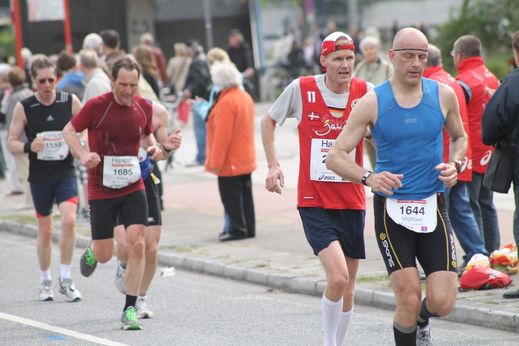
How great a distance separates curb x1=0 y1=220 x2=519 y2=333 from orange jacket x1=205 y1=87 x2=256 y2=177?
3.93 ft

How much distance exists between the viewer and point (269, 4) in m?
81.7

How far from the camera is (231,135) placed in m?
13.7

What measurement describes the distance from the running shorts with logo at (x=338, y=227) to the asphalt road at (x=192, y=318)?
43.8 inches

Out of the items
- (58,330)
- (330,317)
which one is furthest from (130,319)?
(330,317)

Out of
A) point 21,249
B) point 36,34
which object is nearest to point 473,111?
point 21,249

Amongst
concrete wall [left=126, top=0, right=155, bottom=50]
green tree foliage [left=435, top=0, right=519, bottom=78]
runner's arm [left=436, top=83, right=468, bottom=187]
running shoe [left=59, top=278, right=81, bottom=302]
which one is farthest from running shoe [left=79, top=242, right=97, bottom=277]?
concrete wall [left=126, top=0, right=155, bottom=50]

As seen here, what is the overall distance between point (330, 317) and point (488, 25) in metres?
19.7

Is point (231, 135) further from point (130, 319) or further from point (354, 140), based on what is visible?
point (354, 140)

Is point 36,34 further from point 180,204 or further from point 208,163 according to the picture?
point 208,163

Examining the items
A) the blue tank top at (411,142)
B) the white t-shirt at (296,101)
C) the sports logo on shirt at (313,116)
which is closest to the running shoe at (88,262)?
the white t-shirt at (296,101)

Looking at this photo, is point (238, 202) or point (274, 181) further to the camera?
point (238, 202)

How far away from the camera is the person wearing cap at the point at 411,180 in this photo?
7.02 m

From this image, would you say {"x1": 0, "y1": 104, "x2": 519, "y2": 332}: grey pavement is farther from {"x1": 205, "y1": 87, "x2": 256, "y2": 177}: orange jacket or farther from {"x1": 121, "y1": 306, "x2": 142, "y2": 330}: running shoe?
{"x1": 121, "y1": 306, "x2": 142, "y2": 330}: running shoe

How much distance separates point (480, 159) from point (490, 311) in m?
2.12
